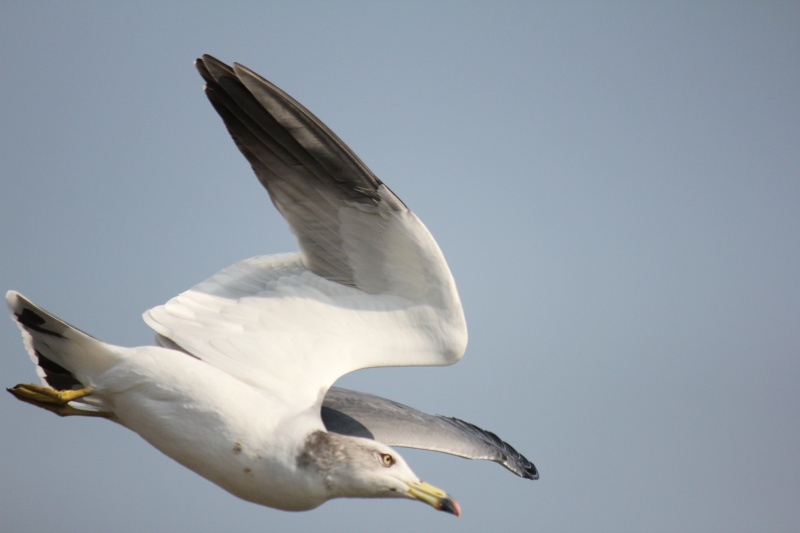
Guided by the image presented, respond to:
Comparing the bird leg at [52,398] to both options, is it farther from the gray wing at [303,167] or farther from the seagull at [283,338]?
the gray wing at [303,167]

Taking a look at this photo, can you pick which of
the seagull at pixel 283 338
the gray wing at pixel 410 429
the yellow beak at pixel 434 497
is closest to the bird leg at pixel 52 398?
the seagull at pixel 283 338

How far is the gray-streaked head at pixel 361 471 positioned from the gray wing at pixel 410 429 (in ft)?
5.40

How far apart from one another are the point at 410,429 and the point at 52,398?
9.46ft

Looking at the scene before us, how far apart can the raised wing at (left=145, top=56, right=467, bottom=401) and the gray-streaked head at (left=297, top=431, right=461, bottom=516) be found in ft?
2.29

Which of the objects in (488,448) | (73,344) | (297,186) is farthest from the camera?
(488,448)

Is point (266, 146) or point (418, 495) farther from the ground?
point (266, 146)

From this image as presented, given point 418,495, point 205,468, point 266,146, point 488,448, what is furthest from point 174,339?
point 488,448

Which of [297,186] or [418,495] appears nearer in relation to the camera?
[418,495]

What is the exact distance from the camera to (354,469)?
18.9 ft

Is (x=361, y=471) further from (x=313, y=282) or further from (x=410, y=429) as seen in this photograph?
(x=410, y=429)

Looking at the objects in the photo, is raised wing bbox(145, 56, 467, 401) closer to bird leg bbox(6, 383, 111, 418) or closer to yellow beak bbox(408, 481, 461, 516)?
bird leg bbox(6, 383, 111, 418)

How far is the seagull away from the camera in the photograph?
589 cm

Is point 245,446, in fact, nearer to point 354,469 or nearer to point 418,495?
point 354,469

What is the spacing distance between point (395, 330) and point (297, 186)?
3.86 feet
